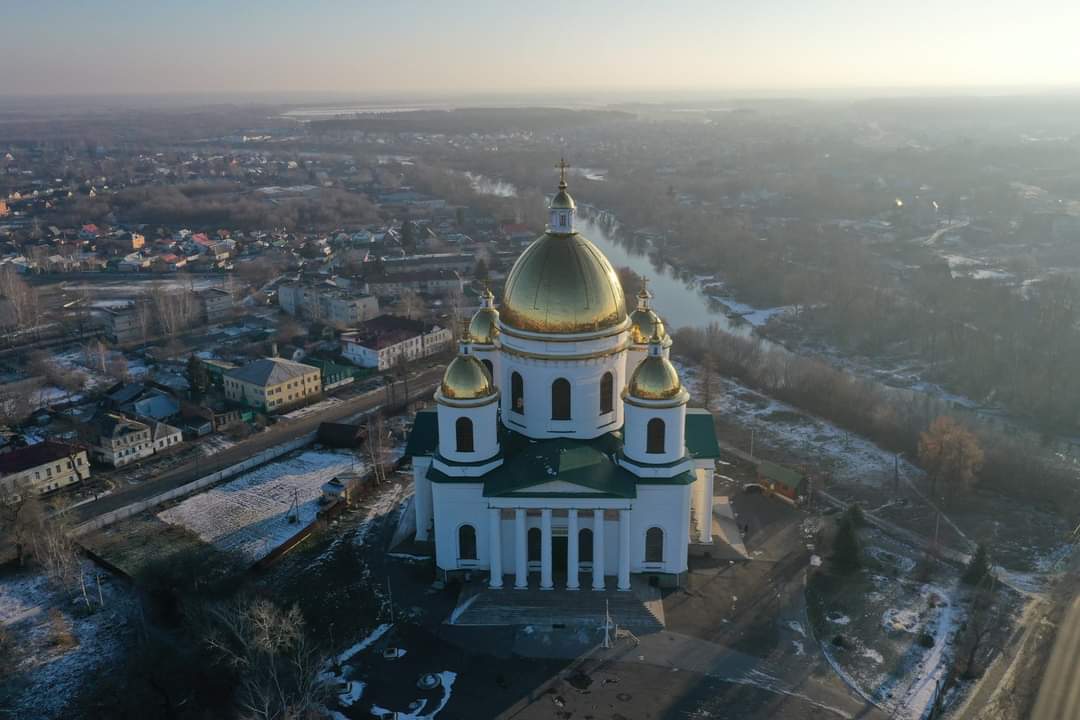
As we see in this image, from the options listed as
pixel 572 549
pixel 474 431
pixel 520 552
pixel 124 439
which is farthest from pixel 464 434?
pixel 124 439

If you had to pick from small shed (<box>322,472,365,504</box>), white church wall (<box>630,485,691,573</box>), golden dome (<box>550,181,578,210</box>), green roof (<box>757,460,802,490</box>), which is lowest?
small shed (<box>322,472,365,504</box>)

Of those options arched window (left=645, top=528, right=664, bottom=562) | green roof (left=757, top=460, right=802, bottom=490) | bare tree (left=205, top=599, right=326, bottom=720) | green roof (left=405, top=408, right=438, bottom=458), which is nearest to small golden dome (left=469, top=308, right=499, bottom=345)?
green roof (left=405, top=408, right=438, bottom=458)

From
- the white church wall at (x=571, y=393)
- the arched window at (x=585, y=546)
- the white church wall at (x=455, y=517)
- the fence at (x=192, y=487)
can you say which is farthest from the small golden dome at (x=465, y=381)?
the fence at (x=192, y=487)

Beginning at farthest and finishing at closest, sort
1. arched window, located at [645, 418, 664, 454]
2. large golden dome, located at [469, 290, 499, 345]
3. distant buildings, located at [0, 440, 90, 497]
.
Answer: distant buildings, located at [0, 440, 90, 497], large golden dome, located at [469, 290, 499, 345], arched window, located at [645, 418, 664, 454]

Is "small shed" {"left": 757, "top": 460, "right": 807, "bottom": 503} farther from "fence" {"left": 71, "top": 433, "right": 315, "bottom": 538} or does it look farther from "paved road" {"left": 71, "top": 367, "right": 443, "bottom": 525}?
"fence" {"left": 71, "top": 433, "right": 315, "bottom": 538}

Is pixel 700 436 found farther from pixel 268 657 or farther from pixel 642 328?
pixel 268 657

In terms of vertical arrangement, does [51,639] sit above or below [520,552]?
below

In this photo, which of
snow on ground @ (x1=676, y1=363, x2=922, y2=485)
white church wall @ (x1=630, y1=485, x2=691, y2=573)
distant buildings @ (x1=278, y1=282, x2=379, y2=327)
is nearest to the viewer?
white church wall @ (x1=630, y1=485, x2=691, y2=573)
